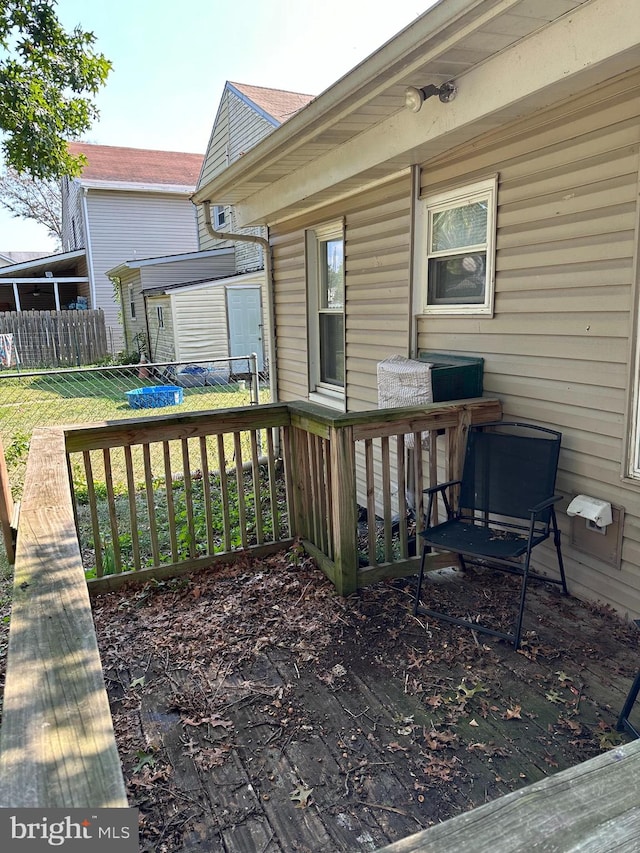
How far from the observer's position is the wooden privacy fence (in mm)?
17109

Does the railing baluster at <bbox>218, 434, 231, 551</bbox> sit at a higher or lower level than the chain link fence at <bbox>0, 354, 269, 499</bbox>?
higher

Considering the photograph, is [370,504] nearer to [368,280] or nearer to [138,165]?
[368,280]

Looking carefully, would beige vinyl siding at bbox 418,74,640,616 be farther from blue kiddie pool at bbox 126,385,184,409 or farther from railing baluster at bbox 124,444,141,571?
blue kiddie pool at bbox 126,385,184,409

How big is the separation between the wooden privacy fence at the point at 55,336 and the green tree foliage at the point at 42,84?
11.8 metres

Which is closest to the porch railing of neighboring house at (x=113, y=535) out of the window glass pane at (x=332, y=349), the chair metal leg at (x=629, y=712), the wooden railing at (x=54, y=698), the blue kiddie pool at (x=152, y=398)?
the wooden railing at (x=54, y=698)

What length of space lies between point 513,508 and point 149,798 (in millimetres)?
2278

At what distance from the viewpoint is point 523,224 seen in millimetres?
3273

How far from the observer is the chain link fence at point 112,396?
7.75m

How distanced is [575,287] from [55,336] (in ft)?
57.0

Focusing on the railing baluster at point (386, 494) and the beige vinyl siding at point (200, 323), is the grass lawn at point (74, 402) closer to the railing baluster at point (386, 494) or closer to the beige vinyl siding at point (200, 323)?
the beige vinyl siding at point (200, 323)

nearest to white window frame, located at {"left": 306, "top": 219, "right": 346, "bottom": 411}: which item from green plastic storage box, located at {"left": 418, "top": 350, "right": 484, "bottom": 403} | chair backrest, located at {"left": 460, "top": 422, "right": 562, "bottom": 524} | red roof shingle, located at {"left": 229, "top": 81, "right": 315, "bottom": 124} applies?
green plastic storage box, located at {"left": 418, "top": 350, "right": 484, "bottom": 403}

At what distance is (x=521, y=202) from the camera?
129 inches

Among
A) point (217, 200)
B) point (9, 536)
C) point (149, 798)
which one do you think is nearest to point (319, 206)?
point (217, 200)

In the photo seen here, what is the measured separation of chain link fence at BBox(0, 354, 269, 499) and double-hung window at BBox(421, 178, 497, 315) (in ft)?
9.89
